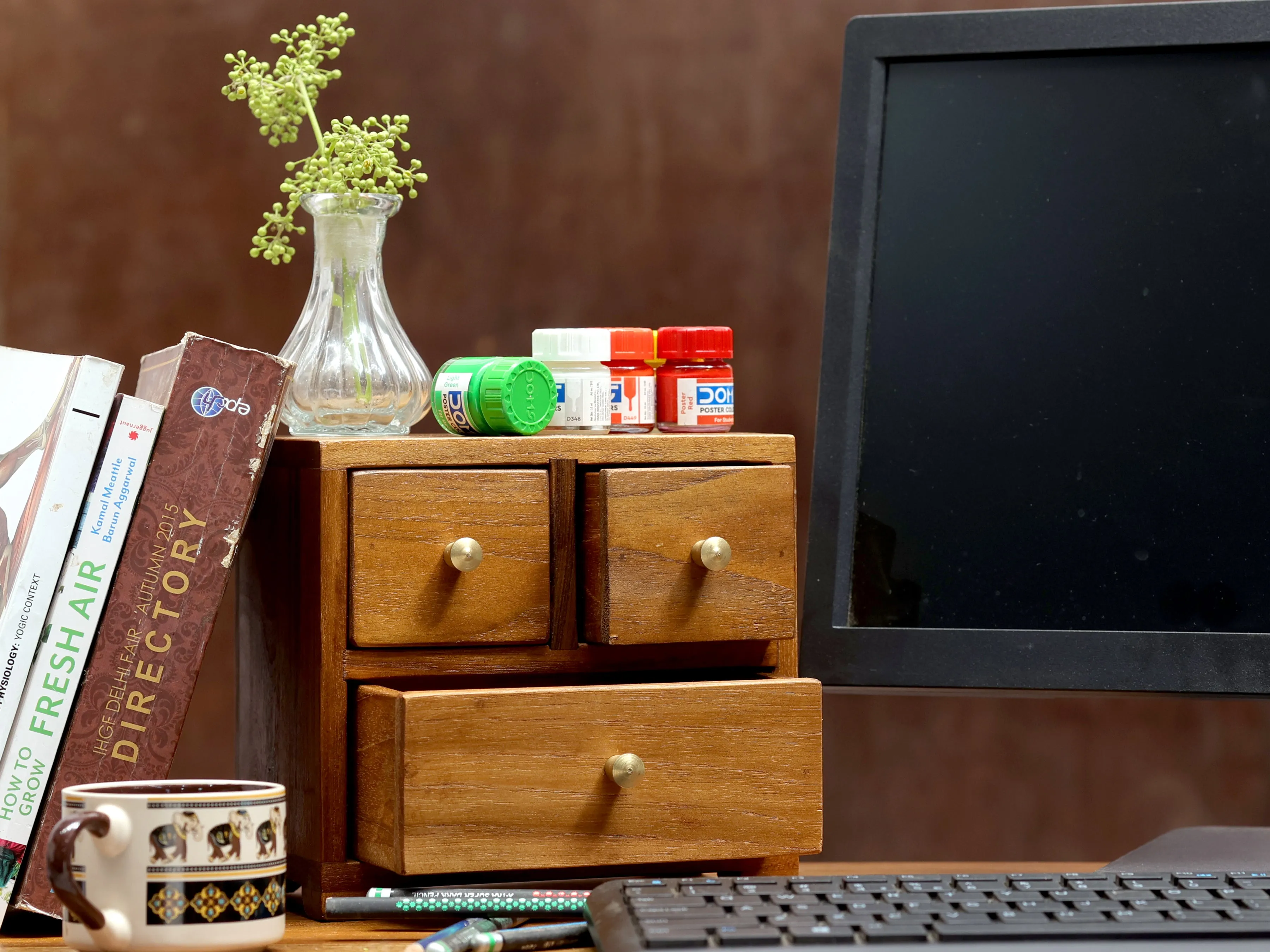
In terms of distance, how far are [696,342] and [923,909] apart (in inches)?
14.9

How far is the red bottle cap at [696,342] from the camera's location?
867 millimetres

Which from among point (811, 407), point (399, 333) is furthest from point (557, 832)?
point (811, 407)

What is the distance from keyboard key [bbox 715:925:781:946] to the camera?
0.58 meters

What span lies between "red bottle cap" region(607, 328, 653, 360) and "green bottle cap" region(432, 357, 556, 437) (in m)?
0.05

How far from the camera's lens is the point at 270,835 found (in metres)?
0.65

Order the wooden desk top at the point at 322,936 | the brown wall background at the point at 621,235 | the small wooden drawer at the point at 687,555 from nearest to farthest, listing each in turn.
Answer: the wooden desk top at the point at 322,936 → the small wooden drawer at the point at 687,555 → the brown wall background at the point at 621,235

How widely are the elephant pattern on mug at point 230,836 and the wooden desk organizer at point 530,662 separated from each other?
0.31ft

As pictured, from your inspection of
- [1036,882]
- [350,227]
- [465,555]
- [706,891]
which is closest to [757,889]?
[706,891]

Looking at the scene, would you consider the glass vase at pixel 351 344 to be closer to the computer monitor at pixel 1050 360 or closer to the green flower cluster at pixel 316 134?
the green flower cluster at pixel 316 134

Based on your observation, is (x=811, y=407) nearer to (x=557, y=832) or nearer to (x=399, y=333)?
(x=399, y=333)

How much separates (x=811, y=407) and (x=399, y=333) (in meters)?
0.55

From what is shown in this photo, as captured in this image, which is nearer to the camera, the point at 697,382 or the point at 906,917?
the point at 906,917

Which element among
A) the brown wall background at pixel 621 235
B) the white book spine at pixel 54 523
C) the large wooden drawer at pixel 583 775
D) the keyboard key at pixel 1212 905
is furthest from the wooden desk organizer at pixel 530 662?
the brown wall background at pixel 621 235

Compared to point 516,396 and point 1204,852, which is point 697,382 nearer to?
point 516,396
